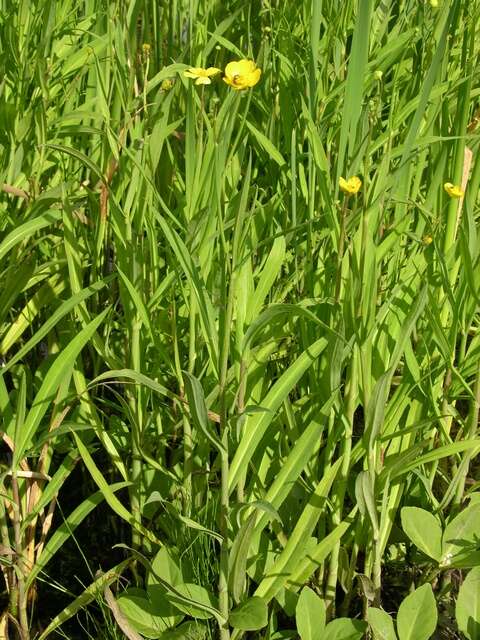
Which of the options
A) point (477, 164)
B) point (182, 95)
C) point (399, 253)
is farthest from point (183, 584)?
point (182, 95)

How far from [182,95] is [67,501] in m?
0.71

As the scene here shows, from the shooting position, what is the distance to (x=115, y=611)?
1.04m

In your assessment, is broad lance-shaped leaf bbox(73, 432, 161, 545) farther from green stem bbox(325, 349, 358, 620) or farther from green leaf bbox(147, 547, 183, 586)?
green stem bbox(325, 349, 358, 620)

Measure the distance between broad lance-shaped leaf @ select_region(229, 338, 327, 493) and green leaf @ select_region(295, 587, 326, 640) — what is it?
161 millimetres

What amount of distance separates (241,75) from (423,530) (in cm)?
62

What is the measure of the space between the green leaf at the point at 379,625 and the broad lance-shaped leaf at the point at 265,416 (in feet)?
0.75

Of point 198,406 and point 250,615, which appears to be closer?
point 198,406

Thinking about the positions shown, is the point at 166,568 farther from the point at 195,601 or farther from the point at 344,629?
the point at 344,629

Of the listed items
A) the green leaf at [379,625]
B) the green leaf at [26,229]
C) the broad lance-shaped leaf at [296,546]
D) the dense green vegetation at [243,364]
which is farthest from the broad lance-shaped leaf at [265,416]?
the green leaf at [26,229]

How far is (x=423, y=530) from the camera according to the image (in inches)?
45.4

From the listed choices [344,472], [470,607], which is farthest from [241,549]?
[470,607]

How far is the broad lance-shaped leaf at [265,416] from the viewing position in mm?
1025

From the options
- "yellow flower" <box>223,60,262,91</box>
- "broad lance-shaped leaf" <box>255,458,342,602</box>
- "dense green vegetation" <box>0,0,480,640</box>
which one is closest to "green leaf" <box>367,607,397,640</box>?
"dense green vegetation" <box>0,0,480,640</box>

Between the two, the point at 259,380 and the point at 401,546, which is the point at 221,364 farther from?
the point at 401,546
